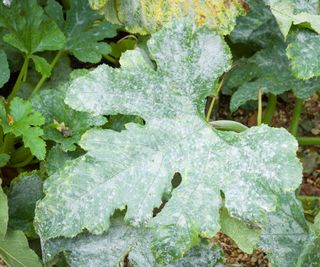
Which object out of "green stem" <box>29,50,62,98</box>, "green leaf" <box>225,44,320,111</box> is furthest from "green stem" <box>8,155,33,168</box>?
"green leaf" <box>225,44,320,111</box>

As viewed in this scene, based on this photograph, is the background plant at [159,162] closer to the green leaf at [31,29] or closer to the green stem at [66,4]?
the green leaf at [31,29]

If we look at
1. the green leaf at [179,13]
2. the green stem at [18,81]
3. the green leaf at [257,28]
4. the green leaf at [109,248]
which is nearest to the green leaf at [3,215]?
the green leaf at [109,248]

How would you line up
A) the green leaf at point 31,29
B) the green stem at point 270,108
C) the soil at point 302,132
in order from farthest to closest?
the green stem at point 270,108 < the soil at point 302,132 < the green leaf at point 31,29

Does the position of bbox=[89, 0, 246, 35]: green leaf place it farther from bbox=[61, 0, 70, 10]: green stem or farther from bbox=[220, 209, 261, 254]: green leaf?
bbox=[61, 0, 70, 10]: green stem

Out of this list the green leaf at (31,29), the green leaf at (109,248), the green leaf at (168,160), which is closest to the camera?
the green leaf at (168,160)

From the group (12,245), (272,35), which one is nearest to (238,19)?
(272,35)

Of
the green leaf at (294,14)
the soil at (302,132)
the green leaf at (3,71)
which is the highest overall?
the green leaf at (294,14)

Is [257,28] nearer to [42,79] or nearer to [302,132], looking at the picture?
[302,132]

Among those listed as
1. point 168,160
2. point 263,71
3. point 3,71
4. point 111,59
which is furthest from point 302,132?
point 3,71
